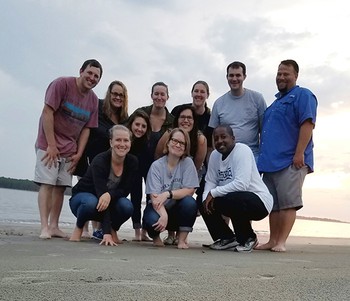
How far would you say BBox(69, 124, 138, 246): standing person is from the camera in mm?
4059

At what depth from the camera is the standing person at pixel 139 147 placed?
4605 mm

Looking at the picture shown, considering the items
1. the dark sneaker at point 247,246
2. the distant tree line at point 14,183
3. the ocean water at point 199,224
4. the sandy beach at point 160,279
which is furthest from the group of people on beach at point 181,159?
the distant tree line at point 14,183

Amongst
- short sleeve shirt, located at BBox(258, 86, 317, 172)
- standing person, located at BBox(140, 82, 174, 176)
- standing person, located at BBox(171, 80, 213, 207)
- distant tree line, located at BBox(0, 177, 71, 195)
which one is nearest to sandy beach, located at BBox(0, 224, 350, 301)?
short sleeve shirt, located at BBox(258, 86, 317, 172)

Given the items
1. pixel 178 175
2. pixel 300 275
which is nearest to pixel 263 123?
pixel 178 175

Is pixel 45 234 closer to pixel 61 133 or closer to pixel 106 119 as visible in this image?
pixel 61 133

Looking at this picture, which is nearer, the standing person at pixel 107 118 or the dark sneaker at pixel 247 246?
the dark sneaker at pixel 247 246

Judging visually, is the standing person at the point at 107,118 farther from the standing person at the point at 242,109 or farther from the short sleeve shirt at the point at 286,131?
the short sleeve shirt at the point at 286,131

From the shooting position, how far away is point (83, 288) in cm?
180

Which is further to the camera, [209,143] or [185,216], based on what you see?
[209,143]

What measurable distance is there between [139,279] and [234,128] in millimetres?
2786

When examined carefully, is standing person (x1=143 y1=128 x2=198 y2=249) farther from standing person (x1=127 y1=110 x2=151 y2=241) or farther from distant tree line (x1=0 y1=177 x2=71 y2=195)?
distant tree line (x1=0 y1=177 x2=71 y2=195)

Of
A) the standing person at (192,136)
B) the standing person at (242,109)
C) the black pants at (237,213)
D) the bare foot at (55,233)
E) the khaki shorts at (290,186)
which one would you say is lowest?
the bare foot at (55,233)

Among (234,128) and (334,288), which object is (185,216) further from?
(334,288)

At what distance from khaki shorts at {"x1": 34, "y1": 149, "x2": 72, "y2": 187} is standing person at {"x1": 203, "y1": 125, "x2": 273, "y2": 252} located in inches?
58.0
